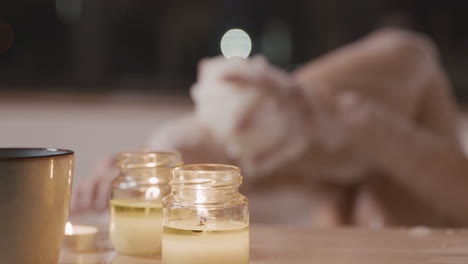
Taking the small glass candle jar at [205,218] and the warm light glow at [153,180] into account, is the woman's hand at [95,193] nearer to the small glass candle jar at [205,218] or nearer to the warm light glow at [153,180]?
the warm light glow at [153,180]

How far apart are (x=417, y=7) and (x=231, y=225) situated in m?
2.15

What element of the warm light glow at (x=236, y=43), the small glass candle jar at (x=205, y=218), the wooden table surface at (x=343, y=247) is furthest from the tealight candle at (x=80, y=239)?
the warm light glow at (x=236, y=43)

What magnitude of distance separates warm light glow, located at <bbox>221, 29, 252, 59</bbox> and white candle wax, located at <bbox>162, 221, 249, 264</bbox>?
1.94 metres

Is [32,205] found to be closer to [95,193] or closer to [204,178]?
[204,178]

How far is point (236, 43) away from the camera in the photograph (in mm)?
2424

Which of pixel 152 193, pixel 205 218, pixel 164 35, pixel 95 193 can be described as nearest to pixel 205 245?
pixel 205 218

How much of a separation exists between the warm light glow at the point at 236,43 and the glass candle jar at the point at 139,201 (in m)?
1.82

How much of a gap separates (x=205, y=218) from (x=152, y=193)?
112mm

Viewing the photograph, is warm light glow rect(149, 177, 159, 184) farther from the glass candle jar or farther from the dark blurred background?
the dark blurred background

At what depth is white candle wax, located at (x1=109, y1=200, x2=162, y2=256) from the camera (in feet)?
1.69

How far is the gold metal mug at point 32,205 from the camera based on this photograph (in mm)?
401

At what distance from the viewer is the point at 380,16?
2.38m

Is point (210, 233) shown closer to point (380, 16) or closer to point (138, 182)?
point (138, 182)

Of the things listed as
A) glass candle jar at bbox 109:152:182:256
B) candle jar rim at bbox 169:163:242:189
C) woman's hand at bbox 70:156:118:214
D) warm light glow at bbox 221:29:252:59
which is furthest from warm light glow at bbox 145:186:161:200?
warm light glow at bbox 221:29:252:59
